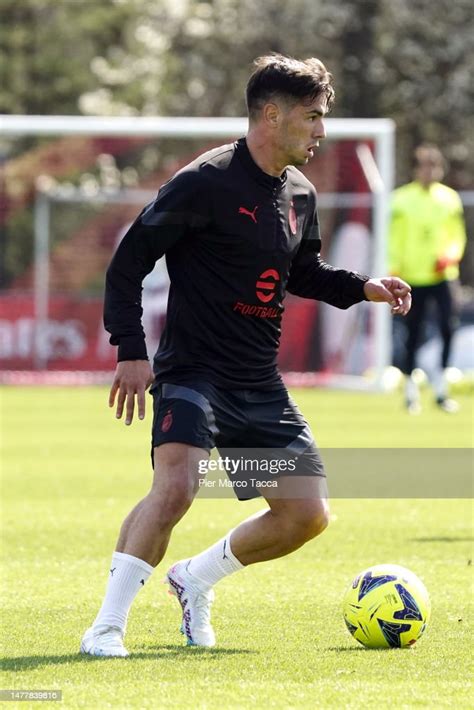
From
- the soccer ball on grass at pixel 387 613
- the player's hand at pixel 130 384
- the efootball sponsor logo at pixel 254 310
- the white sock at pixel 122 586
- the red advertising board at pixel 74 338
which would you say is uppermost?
the efootball sponsor logo at pixel 254 310

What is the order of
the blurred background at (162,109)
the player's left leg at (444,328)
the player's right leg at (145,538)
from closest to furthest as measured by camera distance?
the player's right leg at (145,538), the player's left leg at (444,328), the blurred background at (162,109)

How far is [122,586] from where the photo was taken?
17.9 ft

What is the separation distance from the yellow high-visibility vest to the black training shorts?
11.8m

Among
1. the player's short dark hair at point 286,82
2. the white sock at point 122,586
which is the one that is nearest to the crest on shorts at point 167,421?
the white sock at point 122,586

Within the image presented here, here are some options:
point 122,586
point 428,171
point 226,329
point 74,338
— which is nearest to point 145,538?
point 122,586

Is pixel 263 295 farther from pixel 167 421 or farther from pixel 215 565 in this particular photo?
pixel 215 565

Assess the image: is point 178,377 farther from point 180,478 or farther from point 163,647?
point 163,647

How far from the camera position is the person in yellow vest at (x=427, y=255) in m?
17.4

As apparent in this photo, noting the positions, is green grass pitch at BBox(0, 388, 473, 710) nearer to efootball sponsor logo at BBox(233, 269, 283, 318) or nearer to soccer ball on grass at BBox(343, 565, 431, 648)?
soccer ball on grass at BBox(343, 565, 431, 648)

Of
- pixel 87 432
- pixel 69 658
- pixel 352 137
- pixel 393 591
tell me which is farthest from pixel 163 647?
pixel 352 137

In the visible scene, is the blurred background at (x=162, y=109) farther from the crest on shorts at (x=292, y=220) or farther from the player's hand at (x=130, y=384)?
the player's hand at (x=130, y=384)

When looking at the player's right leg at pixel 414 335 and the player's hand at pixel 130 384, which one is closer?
the player's hand at pixel 130 384

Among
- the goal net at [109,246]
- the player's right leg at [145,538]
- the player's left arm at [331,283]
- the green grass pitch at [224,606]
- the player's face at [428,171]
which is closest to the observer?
the green grass pitch at [224,606]

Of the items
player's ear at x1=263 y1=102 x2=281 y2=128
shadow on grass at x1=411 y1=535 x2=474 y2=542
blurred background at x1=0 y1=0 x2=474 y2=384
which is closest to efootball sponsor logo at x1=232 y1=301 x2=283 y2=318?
player's ear at x1=263 y1=102 x2=281 y2=128
